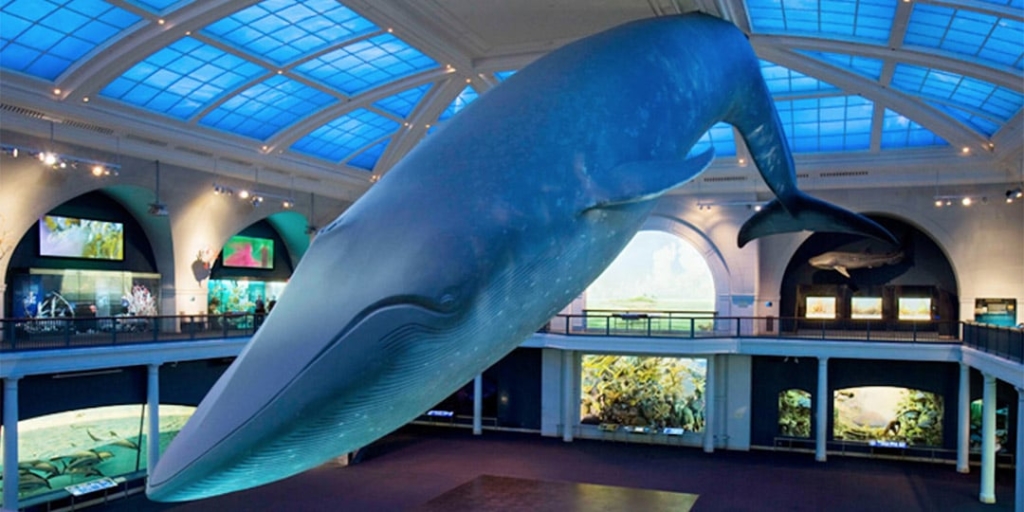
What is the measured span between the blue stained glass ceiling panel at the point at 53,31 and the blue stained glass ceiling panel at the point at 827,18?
49.4 feet

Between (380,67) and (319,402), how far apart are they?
21.4 meters

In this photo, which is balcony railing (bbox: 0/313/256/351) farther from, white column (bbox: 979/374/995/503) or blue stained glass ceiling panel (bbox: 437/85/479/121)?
white column (bbox: 979/374/995/503)

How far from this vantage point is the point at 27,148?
58.9 ft

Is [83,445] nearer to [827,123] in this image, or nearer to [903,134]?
[827,123]

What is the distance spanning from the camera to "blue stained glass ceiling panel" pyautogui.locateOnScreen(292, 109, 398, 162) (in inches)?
1021

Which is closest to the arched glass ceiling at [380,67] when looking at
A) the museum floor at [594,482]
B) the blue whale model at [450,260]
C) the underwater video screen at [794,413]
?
the underwater video screen at [794,413]

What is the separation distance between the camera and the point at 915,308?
2734cm

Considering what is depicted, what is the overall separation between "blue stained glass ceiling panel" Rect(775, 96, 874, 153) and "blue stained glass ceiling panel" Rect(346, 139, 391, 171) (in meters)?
14.9

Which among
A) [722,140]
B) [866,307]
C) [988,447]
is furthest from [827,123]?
[988,447]

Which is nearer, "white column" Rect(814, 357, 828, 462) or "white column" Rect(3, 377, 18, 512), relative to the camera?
"white column" Rect(3, 377, 18, 512)

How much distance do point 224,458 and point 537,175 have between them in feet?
4.33

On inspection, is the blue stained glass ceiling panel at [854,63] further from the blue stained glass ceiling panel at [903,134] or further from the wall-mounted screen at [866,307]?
the wall-mounted screen at [866,307]

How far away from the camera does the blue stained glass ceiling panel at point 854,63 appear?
20.3 metres

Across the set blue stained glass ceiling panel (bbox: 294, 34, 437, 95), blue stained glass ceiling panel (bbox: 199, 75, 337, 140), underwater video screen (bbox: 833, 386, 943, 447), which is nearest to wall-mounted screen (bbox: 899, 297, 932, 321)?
underwater video screen (bbox: 833, 386, 943, 447)
